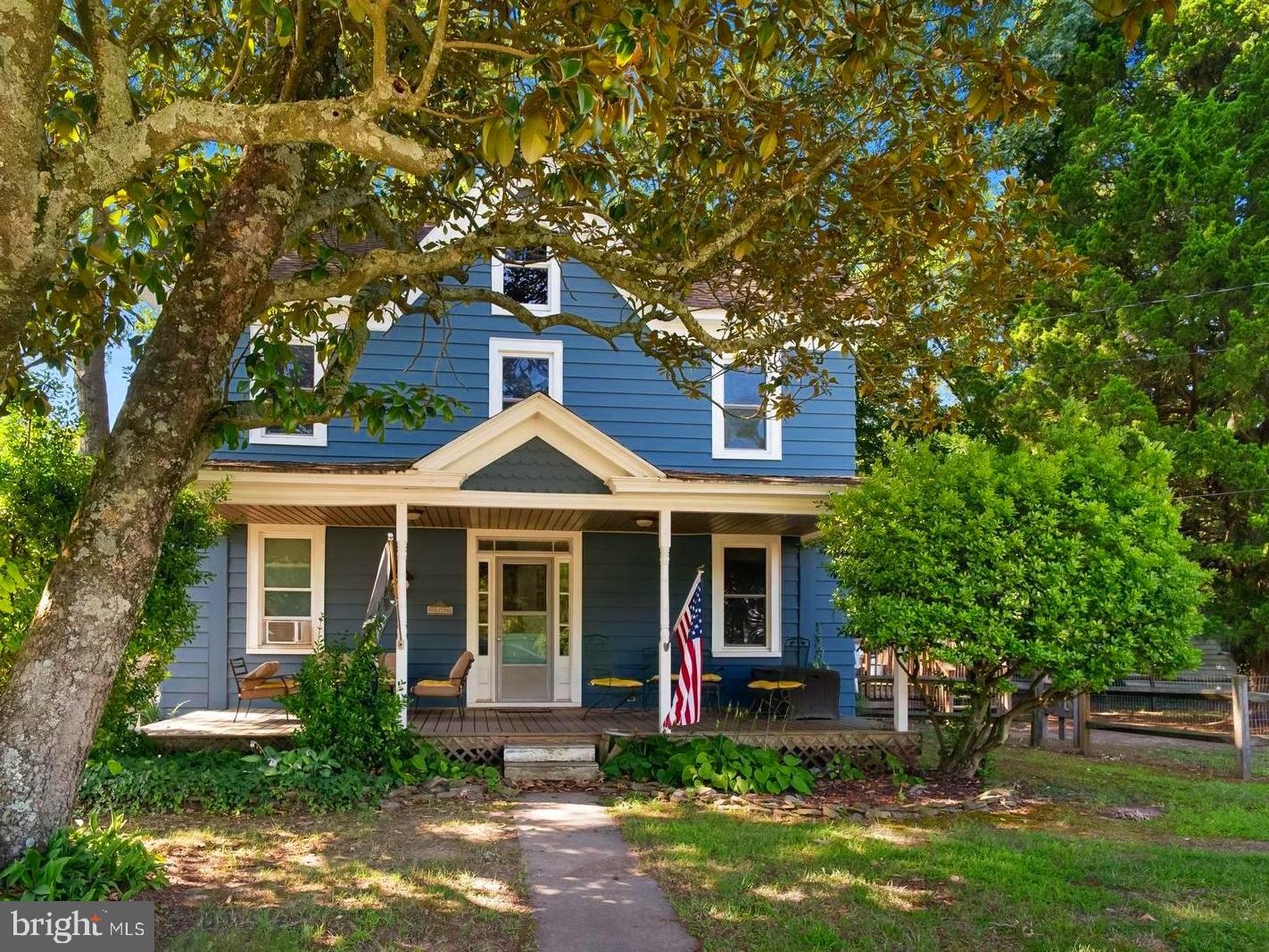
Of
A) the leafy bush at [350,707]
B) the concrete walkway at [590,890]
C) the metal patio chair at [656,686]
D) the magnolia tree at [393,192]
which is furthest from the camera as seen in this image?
the metal patio chair at [656,686]

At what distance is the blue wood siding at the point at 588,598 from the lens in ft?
39.7

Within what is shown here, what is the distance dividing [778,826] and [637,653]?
524 cm

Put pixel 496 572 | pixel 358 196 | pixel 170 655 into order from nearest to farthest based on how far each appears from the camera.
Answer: pixel 358 196 < pixel 170 655 < pixel 496 572

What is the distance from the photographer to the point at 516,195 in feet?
31.2

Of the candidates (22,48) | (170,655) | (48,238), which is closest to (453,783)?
(170,655)

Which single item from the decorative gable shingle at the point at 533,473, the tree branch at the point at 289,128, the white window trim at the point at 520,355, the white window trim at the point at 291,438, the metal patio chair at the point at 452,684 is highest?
the white window trim at the point at 520,355

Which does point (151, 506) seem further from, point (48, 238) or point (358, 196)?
point (358, 196)

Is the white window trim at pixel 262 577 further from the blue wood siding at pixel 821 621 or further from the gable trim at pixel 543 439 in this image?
the blue wood siding at pixel 821 621

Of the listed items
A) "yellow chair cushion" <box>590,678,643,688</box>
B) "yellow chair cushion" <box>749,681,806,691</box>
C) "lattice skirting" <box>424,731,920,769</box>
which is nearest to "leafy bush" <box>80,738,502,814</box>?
"lattice skirting" <box>424,731,920,769</box>

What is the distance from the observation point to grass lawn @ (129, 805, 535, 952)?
505 cm

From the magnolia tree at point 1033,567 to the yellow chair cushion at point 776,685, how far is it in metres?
1.85

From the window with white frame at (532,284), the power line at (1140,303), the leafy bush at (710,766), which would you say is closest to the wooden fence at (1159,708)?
the leafy bush at (710,766)

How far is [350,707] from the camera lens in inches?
355

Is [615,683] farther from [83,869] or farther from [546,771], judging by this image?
[83,869]
